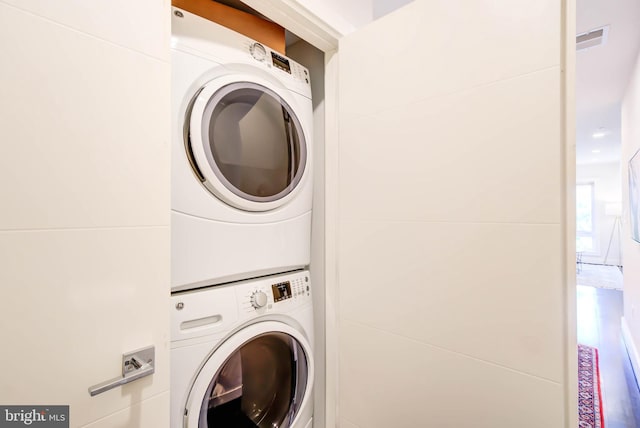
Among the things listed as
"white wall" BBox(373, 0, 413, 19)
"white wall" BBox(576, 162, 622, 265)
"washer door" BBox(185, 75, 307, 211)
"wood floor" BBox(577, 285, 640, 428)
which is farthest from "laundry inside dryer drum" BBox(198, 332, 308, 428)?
"white wall" BBox(576, 162, 622, 265)

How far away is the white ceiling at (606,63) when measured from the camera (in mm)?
1811

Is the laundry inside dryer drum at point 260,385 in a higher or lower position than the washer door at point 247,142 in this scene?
lower

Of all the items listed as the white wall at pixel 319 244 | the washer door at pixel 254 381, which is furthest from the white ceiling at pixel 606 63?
the washer door at pixel 254 381

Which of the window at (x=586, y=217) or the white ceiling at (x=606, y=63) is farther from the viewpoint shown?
the window at (x=586, y=217)

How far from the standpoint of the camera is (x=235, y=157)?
3.51 ft

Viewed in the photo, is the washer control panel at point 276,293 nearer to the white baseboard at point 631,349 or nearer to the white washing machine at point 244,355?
the white washing machine at point 244,355

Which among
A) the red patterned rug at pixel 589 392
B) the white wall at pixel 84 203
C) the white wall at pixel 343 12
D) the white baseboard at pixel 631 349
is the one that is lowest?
the red patterned rug at pixel 589 392

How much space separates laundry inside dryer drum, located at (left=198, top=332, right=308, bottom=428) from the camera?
3.49 ft

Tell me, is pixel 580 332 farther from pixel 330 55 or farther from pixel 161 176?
pixel 161 176

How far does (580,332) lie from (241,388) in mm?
4098

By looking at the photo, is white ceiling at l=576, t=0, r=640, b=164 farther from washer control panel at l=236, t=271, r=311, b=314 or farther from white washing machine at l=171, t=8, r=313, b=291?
washer control panel at l=236, t=271, r=311, b=314

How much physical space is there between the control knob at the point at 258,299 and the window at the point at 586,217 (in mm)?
9836

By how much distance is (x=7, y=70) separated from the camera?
1.73ft

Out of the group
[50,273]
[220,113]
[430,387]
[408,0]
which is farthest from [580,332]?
[50,273]
